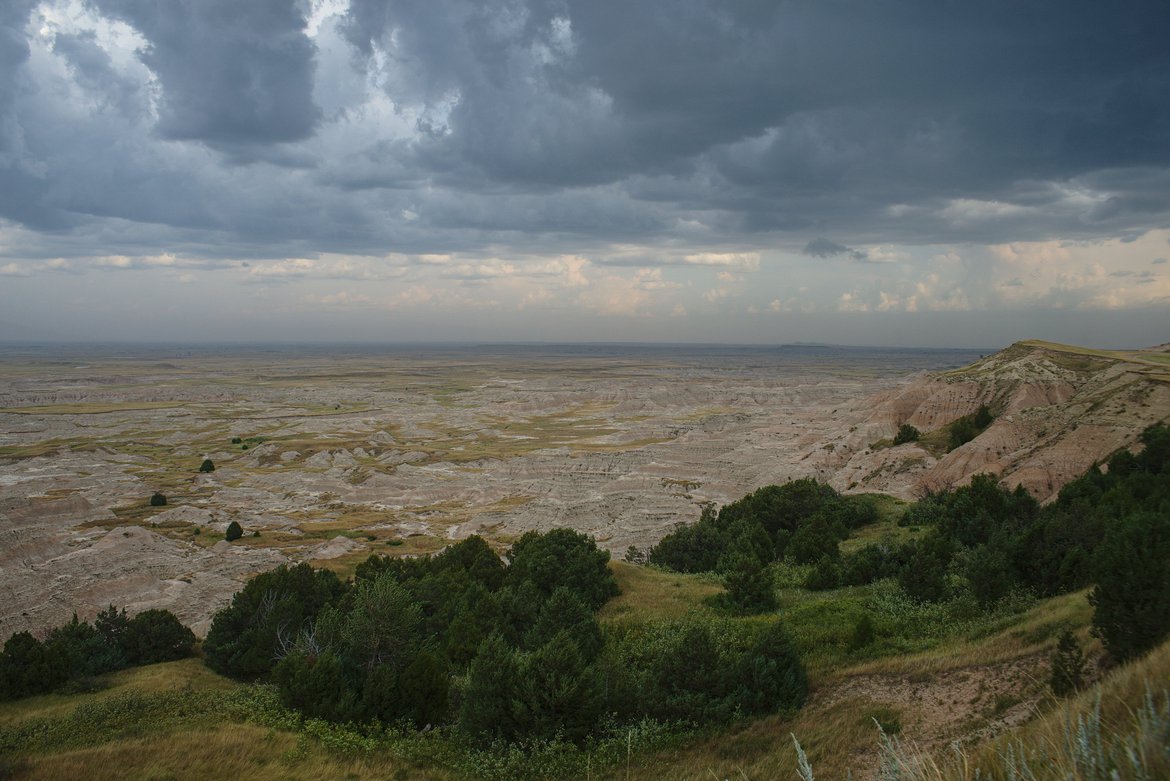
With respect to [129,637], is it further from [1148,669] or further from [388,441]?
[388,441]

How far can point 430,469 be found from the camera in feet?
241

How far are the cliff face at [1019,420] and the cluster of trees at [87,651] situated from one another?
4394cm

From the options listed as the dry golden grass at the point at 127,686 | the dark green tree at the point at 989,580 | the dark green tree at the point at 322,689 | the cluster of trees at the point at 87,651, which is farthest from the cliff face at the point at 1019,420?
the cluster of trees at the point at 87,651

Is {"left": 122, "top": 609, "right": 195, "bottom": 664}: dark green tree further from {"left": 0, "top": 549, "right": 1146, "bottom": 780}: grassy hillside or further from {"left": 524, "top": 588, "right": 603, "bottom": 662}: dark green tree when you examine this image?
{"left": 524, "top": 588, "right": 603, "bottom": 662}: dark green tree

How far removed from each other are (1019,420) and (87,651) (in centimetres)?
5494

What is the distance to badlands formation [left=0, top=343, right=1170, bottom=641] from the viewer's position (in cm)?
3916

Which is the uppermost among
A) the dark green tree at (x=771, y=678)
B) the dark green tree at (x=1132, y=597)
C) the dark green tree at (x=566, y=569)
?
the dark green tree at (x=1132, y=597)

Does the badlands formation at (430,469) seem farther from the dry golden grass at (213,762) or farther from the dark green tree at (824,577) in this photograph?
the dry golden grass at (213,762)

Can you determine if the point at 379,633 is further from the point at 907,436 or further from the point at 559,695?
the point at 907,436

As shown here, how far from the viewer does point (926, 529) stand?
99.1 ft

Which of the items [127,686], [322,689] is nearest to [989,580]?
[322,689]

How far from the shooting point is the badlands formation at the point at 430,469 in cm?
3916

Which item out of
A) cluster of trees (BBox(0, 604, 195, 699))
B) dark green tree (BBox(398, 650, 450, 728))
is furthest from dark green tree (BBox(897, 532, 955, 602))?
cluster of trees (BBox(0, 604, 195, 699))

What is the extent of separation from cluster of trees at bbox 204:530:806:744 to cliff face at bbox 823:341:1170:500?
32.7 meters
